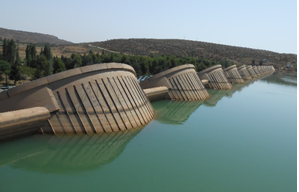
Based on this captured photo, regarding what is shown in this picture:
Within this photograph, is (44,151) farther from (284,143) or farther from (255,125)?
(255,125)

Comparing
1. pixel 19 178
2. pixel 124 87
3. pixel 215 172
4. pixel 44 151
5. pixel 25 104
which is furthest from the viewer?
pixel 124 87

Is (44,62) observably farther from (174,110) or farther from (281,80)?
(281,80)

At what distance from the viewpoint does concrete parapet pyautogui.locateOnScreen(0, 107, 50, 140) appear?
11.6 meters

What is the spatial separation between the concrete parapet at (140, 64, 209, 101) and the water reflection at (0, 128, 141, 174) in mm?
12639

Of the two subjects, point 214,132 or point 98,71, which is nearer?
point 98,71

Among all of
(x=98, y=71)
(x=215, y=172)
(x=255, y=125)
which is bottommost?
(x=255, y=125)

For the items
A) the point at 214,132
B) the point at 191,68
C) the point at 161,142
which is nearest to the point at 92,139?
A: the point at 161,142

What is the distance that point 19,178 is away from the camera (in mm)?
9773

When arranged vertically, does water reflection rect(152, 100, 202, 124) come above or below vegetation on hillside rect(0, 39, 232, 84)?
below

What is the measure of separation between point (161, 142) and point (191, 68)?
57.4ft

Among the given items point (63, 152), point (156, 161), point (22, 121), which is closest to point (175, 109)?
point (156, 161)

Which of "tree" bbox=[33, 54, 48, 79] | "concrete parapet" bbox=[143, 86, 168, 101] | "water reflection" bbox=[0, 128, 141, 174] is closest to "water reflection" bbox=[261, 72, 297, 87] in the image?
"concrete parapet" bbox=[143, 86, 168, 101]

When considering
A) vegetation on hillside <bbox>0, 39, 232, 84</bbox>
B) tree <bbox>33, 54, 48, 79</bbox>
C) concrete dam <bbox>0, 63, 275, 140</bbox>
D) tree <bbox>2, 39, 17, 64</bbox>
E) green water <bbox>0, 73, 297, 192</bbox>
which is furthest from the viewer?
tree <bbox>2, 39, 17, 64</bbox>

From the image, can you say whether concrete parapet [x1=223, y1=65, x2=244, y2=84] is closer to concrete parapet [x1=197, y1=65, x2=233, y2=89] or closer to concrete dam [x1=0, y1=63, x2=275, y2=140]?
concrete parapet [x1=197, y1=65, x2=233, y2=89]
